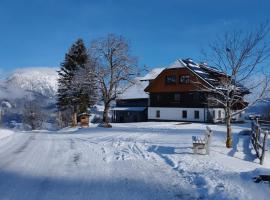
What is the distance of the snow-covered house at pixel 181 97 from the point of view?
43469 millimetres

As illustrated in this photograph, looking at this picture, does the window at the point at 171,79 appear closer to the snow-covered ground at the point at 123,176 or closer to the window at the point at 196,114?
the window at the point at 196,114

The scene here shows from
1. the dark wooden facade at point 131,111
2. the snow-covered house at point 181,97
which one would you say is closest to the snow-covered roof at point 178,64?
the snow-covered house at point 181,97

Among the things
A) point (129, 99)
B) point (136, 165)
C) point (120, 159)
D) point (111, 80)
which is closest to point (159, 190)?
point (136, 165)

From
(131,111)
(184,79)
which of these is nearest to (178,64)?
(184,79)

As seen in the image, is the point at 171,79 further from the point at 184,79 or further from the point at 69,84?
the point at 69,84

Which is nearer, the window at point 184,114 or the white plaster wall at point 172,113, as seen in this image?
the white plaster wall at point 172,113

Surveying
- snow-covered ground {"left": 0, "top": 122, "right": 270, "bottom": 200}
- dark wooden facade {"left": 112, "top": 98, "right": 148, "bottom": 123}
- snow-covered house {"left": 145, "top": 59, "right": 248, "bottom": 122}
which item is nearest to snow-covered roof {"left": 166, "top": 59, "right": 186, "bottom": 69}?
snow-covered house {"left": 145, "top": 59, "right": 248, "bottom": 122}

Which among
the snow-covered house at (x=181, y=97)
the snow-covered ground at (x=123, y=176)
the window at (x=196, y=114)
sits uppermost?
the snow-covered house at (x=181, y=97)

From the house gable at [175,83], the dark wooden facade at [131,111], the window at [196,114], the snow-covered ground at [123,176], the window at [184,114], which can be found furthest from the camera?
the dark wooden facade at [131,111]

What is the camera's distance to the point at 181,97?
45938mm

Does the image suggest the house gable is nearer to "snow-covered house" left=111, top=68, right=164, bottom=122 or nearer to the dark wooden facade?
"snow-covered house" left=111, top=68, right=164, bottom=122

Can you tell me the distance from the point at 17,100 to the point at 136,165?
165 metres

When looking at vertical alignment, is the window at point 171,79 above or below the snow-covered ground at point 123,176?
above

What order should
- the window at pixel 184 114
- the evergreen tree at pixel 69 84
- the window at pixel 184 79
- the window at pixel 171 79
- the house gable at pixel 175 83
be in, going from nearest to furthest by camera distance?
the evergreen tree at pixel 69 84 → the house gable at pixel 175 83 → the window at pixel 184 79 → the window at pixel 184 114 → the window at pixel 171 79
